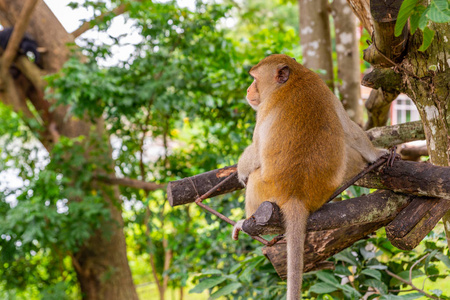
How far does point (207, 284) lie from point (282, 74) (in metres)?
1.26

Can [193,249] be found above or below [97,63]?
below

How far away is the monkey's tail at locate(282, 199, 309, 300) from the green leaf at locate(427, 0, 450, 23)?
851mm

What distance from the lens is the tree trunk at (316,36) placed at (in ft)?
12.0

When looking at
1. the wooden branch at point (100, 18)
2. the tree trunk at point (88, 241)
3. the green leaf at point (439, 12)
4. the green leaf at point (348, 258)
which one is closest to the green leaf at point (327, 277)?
the green leaf at point (348, 258)

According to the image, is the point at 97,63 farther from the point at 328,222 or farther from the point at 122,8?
the point at 328,222

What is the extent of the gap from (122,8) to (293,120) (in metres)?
2.80

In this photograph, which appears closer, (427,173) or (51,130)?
(427,173)

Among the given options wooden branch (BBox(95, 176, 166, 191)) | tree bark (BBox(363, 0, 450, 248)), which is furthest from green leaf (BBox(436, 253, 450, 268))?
wooden branch (BBox(95, 176, 166, 191))

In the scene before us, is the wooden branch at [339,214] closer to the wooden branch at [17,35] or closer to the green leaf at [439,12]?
the green leaf at [439,12]

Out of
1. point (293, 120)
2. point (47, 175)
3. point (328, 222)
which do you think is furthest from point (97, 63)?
point (328, 222)

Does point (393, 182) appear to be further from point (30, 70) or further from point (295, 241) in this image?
point (30, 70)

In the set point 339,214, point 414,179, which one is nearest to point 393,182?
point 414,179

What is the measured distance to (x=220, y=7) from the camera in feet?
11.9

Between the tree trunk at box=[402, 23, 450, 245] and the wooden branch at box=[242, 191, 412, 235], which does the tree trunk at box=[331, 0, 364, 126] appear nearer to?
the tree trunk at box=[402, 23, 450, 245]
